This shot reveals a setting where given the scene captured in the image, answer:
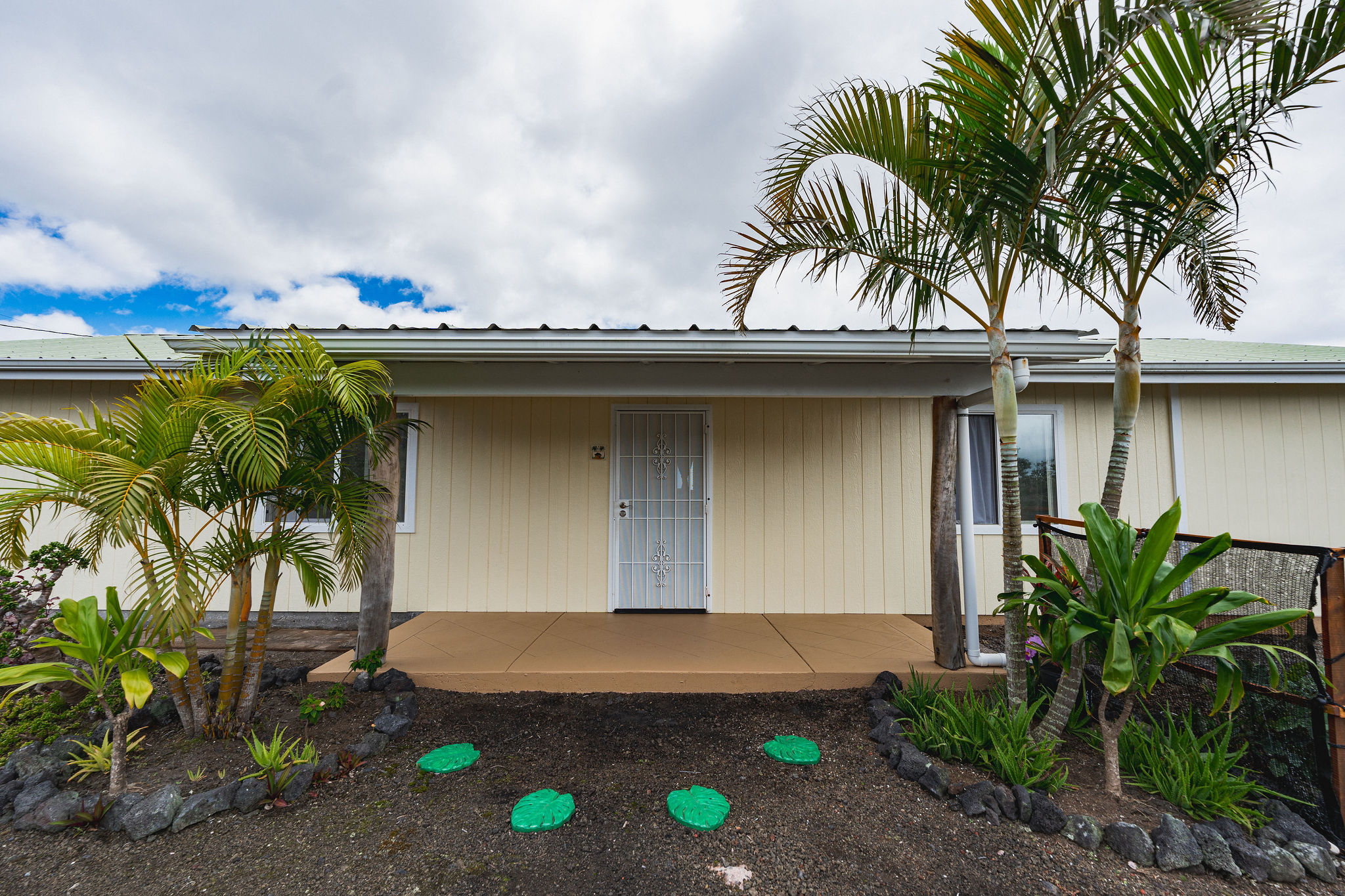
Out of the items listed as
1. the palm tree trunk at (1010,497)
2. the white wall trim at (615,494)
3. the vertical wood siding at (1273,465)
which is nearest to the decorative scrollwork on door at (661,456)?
the white wall trim at (615,494)

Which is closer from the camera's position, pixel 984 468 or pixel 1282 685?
pixel 1282 685

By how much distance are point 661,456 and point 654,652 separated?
1849mm

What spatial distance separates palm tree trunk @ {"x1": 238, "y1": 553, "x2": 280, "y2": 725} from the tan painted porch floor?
0.61 m

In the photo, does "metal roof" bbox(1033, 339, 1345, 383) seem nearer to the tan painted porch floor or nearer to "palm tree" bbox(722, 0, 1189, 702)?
"palm tree" bbox(722, 0, 1189, 702)

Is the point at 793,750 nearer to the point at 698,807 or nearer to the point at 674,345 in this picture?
the point at 698,807

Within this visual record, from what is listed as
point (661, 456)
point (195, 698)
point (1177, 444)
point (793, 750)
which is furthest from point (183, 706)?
point (1177, 444)

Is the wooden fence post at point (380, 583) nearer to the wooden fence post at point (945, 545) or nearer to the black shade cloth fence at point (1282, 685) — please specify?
the wooden fence post at point (945, 545)

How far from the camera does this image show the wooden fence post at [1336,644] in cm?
181

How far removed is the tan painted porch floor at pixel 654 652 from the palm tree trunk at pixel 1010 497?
2.50 feet

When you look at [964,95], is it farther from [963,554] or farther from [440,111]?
[440,111]

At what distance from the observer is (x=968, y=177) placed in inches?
83.9

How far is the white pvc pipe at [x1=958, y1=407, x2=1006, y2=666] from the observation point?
328 cm

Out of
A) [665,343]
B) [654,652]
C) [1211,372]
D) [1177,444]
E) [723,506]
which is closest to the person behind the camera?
[665,343]

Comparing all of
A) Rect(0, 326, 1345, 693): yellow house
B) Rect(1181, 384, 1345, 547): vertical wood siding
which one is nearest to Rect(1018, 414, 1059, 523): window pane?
Rect(0, 326, 1345, 693): yellow house
